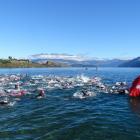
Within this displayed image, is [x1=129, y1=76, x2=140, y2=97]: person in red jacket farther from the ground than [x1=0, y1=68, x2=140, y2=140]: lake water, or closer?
farther from the ground

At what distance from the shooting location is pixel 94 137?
30078mm

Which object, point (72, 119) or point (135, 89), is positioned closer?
point (72, 119)

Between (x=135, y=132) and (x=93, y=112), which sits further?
(x=93, y=112)

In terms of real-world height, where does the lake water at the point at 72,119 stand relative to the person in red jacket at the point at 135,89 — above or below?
below

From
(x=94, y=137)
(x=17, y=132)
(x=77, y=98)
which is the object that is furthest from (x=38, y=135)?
(x=77, y=98)

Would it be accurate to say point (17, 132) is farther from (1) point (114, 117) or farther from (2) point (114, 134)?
(1) point (114, 117)

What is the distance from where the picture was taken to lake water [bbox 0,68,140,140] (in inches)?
1212

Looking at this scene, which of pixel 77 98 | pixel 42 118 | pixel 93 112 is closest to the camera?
pixel 42 118

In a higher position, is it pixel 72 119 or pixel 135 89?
pixel 135 89

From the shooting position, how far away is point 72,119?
37562mm

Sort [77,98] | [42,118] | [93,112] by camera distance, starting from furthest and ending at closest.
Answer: [77,98] → [93,112] → [42,118]

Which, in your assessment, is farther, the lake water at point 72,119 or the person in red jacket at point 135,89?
the person in red jacket at point 135,89

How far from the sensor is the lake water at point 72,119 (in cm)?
3078

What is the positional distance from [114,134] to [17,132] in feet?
32.2
